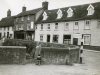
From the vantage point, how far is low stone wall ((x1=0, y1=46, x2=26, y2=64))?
593 inches

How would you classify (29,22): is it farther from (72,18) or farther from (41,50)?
(41,50)

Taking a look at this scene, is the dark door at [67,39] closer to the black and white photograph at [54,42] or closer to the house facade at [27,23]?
the black and white photograph at [54,42]

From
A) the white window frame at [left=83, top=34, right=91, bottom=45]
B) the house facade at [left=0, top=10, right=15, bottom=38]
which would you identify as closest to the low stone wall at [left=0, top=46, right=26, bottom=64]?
the white window frame at [left=83, top=34, right=91, bottom=45]

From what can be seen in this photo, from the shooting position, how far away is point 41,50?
52.3ft

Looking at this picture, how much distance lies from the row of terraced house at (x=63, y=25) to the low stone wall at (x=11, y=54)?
75.2ft

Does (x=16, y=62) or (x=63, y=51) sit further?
(x=63, y=51)

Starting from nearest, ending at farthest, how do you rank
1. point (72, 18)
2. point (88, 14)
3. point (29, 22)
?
point (88, 14)
point (72, 18)
point (29, 22)

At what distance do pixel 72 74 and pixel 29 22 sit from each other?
4093cm

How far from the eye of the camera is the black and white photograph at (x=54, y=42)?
1505 cm

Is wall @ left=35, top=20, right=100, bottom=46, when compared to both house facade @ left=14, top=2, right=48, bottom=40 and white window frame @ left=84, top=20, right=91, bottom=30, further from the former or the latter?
house facade @ left=14, top=2, right=48, bottom=40

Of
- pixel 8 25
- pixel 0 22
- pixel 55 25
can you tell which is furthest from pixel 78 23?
pixel 0 22

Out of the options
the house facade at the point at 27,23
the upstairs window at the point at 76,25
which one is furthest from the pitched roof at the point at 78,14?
the house facade at the point at 27,23

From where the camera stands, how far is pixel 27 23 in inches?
2121

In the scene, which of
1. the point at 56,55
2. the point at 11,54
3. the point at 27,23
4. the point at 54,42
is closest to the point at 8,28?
the point at 27,23
